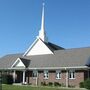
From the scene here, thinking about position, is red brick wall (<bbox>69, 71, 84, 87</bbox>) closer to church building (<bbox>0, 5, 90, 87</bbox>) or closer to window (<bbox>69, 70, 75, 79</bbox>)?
church building (<bbox>0, 5, 90, 87</bbox>)

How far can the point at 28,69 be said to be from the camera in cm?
5669

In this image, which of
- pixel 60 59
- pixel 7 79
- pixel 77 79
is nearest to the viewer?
pixel 77 79

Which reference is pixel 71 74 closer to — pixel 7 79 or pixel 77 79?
pixel 77 79

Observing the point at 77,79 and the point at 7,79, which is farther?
the point at 7,79

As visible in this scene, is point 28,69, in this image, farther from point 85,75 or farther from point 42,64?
point 85,75

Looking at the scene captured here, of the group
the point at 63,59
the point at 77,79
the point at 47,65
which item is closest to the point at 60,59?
the point at 63,59

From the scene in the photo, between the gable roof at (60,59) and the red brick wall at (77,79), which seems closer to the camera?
the red brick wall at (77,79)

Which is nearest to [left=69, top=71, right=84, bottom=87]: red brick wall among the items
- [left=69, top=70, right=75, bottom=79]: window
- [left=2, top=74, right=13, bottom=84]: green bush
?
[left=69, top=70, right=75, bottom=79]: window

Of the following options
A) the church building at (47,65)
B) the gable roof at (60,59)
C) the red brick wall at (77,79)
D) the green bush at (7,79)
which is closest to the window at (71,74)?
the church building at (47,65)

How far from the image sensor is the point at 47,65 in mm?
54781

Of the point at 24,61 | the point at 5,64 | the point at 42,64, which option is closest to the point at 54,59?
the point at 42,64

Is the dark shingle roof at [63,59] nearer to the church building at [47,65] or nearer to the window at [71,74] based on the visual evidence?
the church building at [47,65]

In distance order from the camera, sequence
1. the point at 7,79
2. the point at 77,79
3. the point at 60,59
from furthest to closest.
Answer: the point at 7,79
the point at 60,59
the point at 77,79

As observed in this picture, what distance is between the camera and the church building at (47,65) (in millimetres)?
50938
